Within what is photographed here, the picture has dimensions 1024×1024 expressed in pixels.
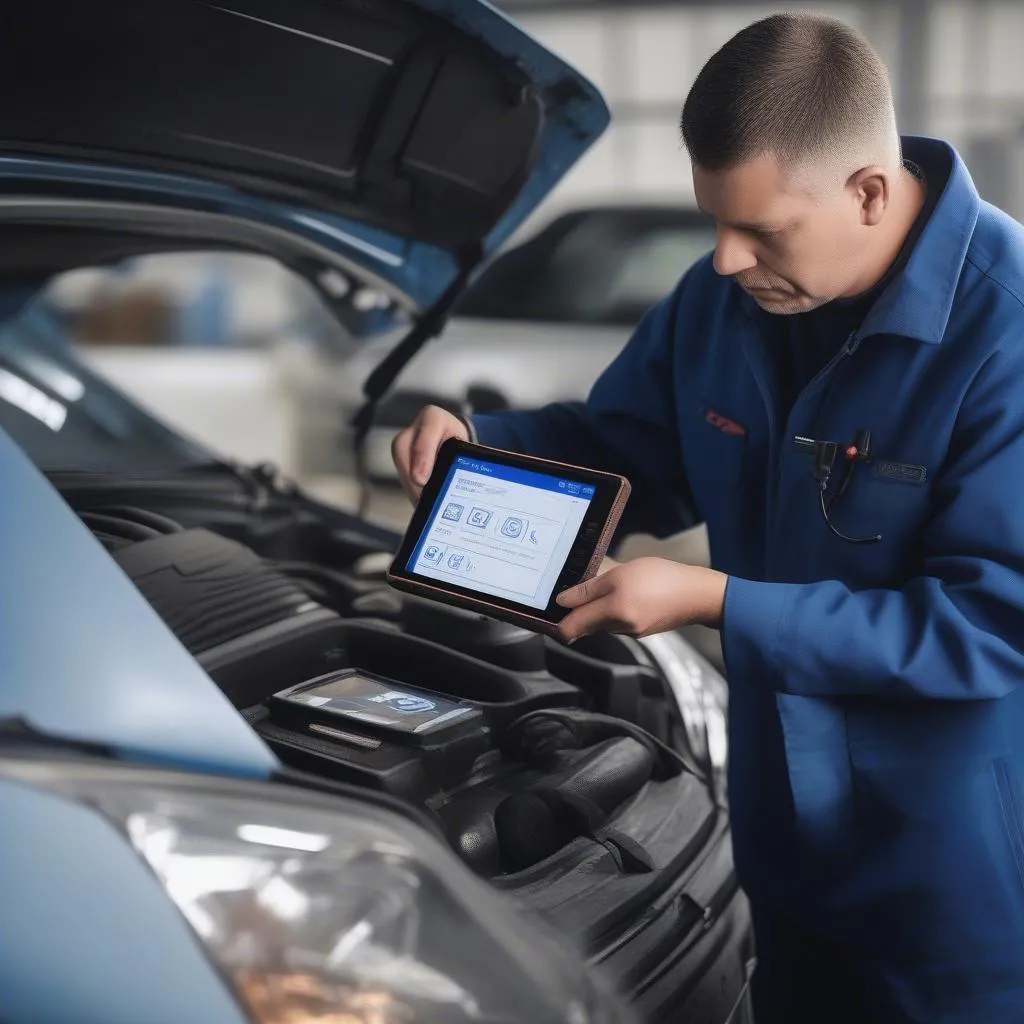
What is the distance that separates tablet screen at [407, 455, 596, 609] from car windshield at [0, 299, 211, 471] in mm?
970

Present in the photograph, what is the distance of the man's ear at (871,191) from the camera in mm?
1219

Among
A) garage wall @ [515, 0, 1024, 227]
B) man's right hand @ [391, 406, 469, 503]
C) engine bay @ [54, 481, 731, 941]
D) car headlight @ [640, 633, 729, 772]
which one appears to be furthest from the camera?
garage wall @ [515, 0, 1024, 227]

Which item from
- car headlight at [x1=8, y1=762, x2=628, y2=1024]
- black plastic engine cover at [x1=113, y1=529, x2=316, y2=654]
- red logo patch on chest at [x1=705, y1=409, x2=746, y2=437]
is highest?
red logo patch on chest at [x1=705, y1=409, x2=746, y2=437]

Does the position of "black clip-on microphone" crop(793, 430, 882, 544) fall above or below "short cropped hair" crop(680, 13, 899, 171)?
below

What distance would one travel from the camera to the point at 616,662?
1.91 m

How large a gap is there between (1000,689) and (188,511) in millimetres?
1419

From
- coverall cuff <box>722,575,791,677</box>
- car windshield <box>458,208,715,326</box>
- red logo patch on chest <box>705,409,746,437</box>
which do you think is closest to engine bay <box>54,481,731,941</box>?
coverall cuff <box>722,575,791,677</box>

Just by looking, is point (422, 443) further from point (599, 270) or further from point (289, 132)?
point (599, 270)

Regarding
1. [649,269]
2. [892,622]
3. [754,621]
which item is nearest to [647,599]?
[754,621]

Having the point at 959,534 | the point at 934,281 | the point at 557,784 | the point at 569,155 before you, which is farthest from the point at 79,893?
the point at 569,155

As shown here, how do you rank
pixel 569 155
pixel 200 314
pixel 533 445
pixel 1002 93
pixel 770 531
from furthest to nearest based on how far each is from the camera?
pixel 200 314, pixel 1002 93, pixel 569 155, pixel 533 445, pixel 770 531

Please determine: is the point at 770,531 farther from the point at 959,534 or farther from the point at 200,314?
the point at 200,314

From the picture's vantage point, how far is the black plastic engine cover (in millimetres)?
1670

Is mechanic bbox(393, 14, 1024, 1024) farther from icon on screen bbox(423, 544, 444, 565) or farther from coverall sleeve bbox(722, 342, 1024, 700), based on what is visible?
icon on screen bbox(423, 544, 444, 565)
